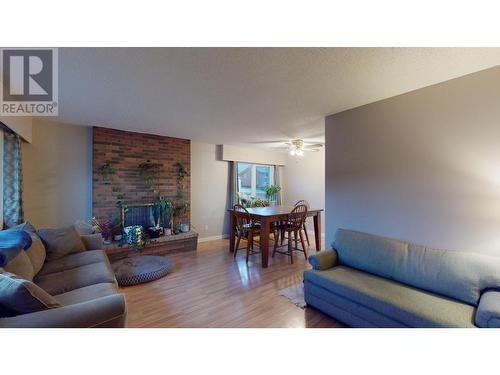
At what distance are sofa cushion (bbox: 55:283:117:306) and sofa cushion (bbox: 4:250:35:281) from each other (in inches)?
13.4

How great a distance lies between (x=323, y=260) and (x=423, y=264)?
0.85 metres

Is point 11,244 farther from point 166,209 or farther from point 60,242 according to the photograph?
point 166,209

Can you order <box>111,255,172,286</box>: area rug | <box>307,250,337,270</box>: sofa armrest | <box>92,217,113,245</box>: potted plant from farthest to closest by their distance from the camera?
<box>92,217,113,245</box>: potted plant → <box>111,255,172,286</box>: area rug → <box>307,250,337,270</box>: sofa armrest

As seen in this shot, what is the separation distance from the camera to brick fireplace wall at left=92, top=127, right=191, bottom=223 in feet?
11.3

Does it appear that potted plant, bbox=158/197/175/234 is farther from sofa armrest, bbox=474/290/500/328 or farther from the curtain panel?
sofa armrest, bbox=474/290/500/328

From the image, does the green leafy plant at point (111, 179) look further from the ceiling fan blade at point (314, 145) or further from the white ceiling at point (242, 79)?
the ceiling fan blade at point (314, 145)

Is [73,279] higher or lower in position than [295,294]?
higher

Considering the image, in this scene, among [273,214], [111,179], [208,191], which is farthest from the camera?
[208,191]

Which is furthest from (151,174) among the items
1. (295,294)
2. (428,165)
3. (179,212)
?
(428,165)

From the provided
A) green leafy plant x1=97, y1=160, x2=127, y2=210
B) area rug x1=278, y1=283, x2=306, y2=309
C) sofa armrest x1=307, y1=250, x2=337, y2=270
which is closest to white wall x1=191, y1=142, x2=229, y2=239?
green leafy plant x1=97, y1=160, x2=127, y2=210

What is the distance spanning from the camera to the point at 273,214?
331 centimetres

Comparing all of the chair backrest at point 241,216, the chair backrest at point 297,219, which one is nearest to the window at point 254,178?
the chair backrest at point 241,216

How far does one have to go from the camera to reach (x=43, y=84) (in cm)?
189
